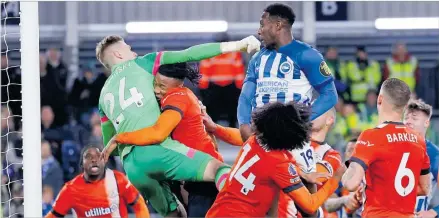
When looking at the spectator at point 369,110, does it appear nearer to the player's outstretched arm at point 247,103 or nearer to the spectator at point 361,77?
the spectator at point 361,77

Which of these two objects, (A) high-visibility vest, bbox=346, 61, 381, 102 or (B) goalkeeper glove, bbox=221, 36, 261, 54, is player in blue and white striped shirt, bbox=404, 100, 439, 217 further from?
(A) high-visibility vest, bbox=346, 61, 381, 102

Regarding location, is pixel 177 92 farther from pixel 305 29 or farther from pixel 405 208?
pixel 305 29

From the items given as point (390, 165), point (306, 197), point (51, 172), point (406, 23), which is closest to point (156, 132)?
point (306, 197)

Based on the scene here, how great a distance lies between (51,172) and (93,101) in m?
1.66

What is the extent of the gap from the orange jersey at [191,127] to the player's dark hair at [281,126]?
27.9 inches

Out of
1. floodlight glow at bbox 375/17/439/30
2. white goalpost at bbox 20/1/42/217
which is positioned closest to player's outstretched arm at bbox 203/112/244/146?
white goalpost at bbox 20/1/42/217

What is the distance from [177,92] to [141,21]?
9.06 m

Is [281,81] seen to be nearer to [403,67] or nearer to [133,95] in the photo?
[133,95]

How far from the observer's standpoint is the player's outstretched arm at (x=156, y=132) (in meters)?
6.45

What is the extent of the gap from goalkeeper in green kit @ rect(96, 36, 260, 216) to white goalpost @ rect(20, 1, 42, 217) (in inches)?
30.1

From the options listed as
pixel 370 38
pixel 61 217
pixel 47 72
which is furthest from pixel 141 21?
pixel 61 217

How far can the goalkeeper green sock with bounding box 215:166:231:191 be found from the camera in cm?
637

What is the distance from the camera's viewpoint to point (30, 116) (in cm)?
604

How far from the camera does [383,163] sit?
6277 mm
